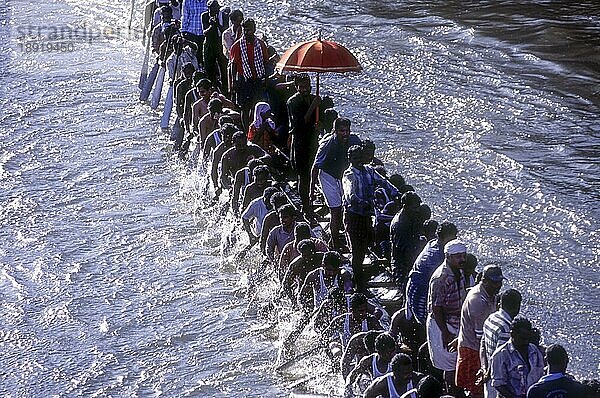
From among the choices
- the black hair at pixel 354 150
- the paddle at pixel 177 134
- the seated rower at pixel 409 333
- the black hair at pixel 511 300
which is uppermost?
the black hair at pixel 354 150

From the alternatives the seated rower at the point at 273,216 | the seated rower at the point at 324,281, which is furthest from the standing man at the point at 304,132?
the seated rower at the point at 324,281

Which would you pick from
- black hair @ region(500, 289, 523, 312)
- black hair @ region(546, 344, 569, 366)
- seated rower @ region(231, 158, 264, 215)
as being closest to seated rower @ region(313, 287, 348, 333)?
seated rower @ region(231, 158, 264, 215)

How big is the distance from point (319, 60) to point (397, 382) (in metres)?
7.19

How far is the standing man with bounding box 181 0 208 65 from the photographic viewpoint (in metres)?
23.1

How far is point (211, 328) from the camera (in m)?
17.3

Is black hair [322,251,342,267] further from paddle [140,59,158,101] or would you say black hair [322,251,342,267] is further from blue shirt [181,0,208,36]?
paddle [140,59,158,101]

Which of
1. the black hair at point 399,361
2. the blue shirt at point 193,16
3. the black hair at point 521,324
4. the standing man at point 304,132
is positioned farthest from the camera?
the blue shirt at point 193,16

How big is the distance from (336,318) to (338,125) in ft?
8.80

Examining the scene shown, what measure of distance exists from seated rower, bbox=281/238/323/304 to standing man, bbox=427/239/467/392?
9.36 feet

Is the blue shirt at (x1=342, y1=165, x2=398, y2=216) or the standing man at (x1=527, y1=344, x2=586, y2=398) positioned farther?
the blue shirt at (x1=342, y1=165, x2=398, y2=216)

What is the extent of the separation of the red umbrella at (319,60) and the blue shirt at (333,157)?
7.53 ft

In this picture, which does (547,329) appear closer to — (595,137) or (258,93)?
(258,93)

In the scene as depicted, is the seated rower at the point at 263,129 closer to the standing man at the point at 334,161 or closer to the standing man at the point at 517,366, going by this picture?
the standing man at the point at 334,161

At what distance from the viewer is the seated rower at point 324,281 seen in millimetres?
13875
